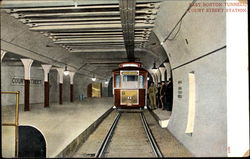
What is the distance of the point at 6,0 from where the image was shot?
26.5 feet

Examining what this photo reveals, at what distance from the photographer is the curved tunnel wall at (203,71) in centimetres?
486

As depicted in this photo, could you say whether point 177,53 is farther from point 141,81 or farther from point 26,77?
point 26,77

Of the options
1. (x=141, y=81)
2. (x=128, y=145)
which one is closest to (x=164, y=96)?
(x=141, y=81)

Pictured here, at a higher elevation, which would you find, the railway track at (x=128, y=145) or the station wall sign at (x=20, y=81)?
the station wall sign at (x=20, y=81)

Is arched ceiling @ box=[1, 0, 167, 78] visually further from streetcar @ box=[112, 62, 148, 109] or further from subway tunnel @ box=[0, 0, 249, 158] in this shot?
streetcar @ box=[112, 62, 148, 109]

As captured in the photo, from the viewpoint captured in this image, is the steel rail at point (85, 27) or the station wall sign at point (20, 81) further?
the station wall sign at point (20, 81)

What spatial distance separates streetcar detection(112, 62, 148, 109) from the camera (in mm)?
18328

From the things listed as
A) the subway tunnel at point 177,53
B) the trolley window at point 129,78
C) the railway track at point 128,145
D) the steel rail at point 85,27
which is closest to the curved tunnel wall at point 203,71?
the subway tunnel at point 177,53

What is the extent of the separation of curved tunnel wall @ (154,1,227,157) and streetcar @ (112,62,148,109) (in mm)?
9405

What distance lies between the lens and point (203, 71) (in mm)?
6047

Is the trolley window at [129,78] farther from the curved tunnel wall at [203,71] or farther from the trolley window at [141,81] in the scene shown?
the curved tunnel wall at [203,71]

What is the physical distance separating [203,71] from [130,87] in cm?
1242

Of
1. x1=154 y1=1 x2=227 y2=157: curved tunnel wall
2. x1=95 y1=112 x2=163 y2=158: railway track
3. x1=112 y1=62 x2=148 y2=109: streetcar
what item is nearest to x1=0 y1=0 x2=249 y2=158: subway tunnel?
x1=154 y1=1 x2=227 y2=157: curved tunnel wall

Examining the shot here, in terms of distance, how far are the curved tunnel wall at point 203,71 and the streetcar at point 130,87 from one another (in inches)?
370
